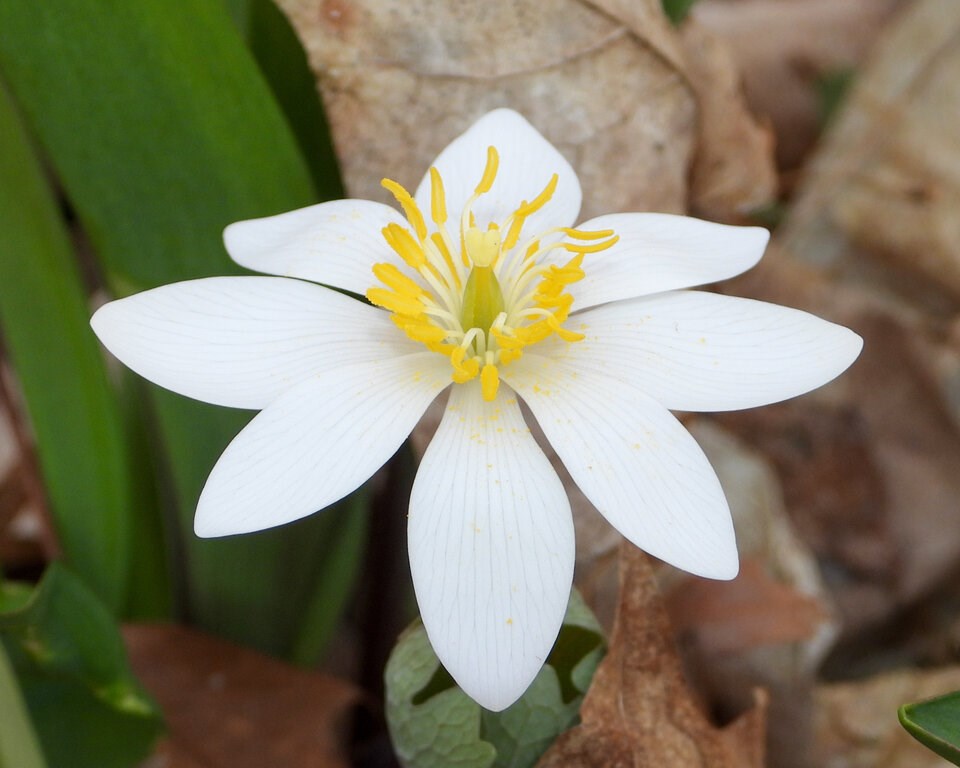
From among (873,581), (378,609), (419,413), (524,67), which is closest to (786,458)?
(873,581)

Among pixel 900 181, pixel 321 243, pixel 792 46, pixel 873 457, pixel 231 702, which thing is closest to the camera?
pixel 321 243

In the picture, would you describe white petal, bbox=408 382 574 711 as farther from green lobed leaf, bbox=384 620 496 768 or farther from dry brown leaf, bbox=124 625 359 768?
dry brown leaf, bbox=124 625 359 768

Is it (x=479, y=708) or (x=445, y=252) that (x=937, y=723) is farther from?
(x=445, y=252)

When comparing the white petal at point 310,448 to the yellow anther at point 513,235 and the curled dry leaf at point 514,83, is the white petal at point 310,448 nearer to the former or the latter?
the yellow anther at point 513,235

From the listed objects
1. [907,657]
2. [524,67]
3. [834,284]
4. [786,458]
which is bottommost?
[907,657]

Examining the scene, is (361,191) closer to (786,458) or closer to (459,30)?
(459,30)

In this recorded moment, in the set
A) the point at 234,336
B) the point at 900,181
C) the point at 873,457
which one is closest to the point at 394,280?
the point at 234,336
